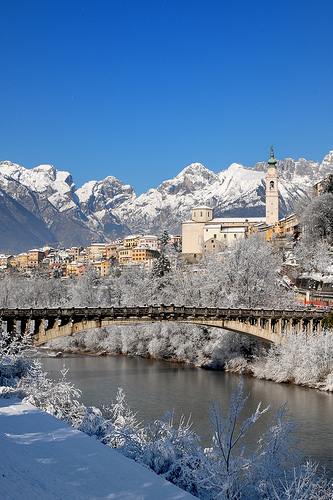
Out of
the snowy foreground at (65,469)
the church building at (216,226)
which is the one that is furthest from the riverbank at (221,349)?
the church building at (216,226)

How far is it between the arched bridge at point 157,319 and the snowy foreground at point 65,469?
18202 mm

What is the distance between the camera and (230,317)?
129 feet

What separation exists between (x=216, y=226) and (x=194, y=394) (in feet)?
373

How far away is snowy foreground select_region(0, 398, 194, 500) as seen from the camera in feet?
37.1

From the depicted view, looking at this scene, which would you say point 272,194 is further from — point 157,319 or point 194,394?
point 194,394

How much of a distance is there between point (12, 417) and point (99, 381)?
795 inches

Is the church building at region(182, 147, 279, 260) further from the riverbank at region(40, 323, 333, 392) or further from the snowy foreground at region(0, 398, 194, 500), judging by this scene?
the snowy foreground at region(0, 398, 194, 500)

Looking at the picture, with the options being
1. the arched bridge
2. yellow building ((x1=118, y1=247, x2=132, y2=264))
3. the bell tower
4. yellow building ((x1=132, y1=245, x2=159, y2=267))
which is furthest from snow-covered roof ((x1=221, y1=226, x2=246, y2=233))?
the arched bridge

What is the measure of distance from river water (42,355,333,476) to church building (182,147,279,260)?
96.0m

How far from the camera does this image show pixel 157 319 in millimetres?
38438

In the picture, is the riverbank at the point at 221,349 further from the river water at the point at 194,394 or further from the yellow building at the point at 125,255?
the yellow building at the point at 125,255

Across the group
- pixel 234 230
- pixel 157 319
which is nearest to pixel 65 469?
pixel 157 319

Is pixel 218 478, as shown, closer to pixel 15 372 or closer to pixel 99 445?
pixel 99 445

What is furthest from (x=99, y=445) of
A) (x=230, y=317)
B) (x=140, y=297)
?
(x=140, y=297)
